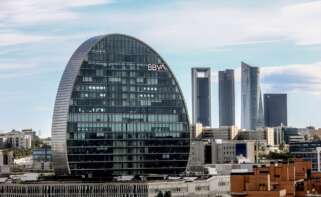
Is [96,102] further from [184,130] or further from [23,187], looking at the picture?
[23,187]

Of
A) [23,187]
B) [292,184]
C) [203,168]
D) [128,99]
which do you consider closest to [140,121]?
[128,99]

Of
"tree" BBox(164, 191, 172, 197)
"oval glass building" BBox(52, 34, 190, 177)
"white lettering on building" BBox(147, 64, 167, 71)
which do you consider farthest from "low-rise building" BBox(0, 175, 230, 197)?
"white lettering on building" BBox(147, 64, 167, 71)

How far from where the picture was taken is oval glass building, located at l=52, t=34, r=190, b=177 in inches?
6988

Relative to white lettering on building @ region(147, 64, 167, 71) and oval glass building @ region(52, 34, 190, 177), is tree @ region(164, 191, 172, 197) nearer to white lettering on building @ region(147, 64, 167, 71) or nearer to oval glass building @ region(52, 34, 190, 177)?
oval glass building @ region(52, 34, 190, 177)

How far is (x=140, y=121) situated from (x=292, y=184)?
79203 mm

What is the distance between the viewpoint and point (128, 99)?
183500 millimetres

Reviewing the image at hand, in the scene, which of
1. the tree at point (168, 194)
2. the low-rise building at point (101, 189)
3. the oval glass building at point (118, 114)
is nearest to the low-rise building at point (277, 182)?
the low-rise building at point (101, 189)

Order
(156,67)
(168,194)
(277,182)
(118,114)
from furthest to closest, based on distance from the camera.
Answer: (156,67) → (118,114) → (168,194) → (277,182)

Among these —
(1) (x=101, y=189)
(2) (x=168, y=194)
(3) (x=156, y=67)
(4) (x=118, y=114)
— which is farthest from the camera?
(3) (x=156, y=67)

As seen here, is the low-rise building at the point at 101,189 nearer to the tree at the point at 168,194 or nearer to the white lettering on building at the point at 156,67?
the tree at the point at 168,194

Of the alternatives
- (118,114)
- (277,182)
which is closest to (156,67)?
(118,114)

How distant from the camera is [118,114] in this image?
182375mm

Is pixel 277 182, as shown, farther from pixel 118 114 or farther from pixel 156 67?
pixel 156 67

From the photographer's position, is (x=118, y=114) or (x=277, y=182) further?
(x=118, y=114)
